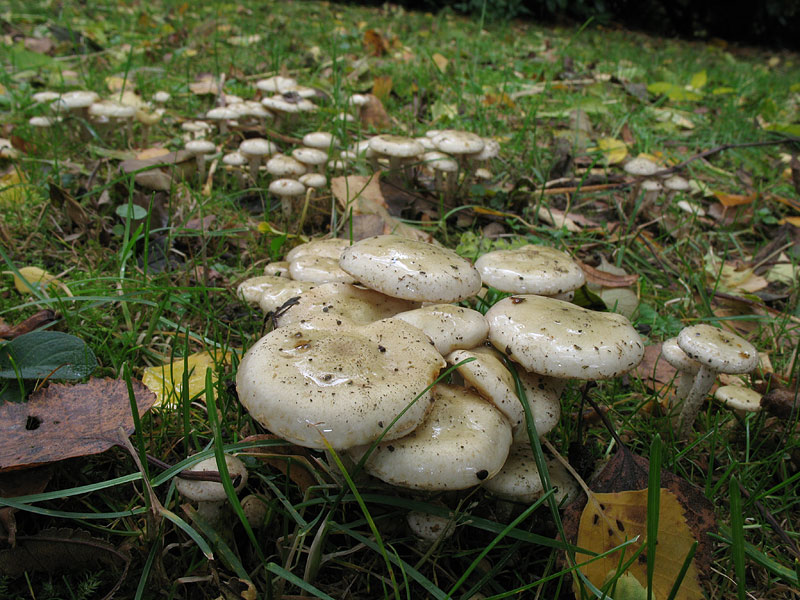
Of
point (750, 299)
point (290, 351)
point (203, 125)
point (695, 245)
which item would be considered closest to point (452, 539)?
point (290, 351)

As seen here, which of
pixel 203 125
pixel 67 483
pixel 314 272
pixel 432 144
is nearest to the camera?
pixel 67 483

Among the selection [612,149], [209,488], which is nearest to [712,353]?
[209,488]

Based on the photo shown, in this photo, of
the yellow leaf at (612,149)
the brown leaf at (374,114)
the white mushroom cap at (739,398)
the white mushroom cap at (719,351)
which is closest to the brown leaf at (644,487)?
the white mushroom cap at (719,351)

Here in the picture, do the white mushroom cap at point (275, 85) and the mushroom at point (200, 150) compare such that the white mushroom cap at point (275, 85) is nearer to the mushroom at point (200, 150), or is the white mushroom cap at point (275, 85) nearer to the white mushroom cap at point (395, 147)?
the mushroom at point (200, 150)

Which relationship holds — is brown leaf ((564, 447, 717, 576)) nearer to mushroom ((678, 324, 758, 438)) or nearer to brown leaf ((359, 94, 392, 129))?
mushroom ((678, 324, 758, 438))

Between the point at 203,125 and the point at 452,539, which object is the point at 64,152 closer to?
the point at 203,125

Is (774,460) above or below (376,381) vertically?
below

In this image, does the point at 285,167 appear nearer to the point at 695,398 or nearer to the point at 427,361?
the point at 427,361
